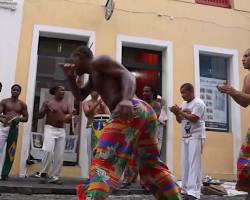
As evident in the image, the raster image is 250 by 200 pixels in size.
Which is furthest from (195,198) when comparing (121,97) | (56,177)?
(121,97)

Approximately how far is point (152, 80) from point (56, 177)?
3.82 meters

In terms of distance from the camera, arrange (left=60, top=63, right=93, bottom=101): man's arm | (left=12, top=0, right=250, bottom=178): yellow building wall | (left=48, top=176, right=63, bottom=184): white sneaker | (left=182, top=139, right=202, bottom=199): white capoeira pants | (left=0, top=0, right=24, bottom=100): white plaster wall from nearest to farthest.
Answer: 1. (left=60, top=63, right=93, bottom=101): man's arm
2. (left=182, top=139, right=202, bottom=199): white capoeira pants
3. (left=48, top=176, right=63, bottom=184): white sneaker
4. (left=0, top=0, right=24, bottom=100): white plaster wall
5. (left=12, top=0, right=250, bottom=178): yellow building wall

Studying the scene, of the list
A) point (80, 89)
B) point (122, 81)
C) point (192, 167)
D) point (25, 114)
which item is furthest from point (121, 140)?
point (25, 114)

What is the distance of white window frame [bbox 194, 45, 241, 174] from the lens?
1051 centimetres

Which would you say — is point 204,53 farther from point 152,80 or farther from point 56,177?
point 56,177

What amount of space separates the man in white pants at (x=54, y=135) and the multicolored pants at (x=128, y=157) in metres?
4.39

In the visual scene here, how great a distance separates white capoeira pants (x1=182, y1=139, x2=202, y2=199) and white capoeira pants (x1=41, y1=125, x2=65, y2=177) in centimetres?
251

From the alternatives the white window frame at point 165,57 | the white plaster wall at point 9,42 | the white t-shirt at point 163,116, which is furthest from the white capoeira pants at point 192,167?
the white plaster wall at point 9,42

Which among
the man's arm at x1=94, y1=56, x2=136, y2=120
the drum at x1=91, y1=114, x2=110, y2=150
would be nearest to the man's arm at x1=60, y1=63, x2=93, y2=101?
the man's arm at x1=94, y1=56, x2=136, y2=120

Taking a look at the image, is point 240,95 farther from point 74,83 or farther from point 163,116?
point 163,116

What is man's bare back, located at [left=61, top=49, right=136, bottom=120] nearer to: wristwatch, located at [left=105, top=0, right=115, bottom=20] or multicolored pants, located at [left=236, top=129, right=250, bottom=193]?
multicolored pants, located at [left=236, top=129, right=250, bottom=193]

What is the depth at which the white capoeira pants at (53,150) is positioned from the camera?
809 cm

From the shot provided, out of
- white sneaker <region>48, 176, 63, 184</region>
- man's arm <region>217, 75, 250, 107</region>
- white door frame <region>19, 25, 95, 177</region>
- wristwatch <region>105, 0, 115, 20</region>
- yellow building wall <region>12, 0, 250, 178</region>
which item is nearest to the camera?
man's arm <region>217, 75, 250, 107</region>

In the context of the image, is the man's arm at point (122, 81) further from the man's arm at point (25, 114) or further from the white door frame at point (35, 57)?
the white door frame at point (35, 57)
